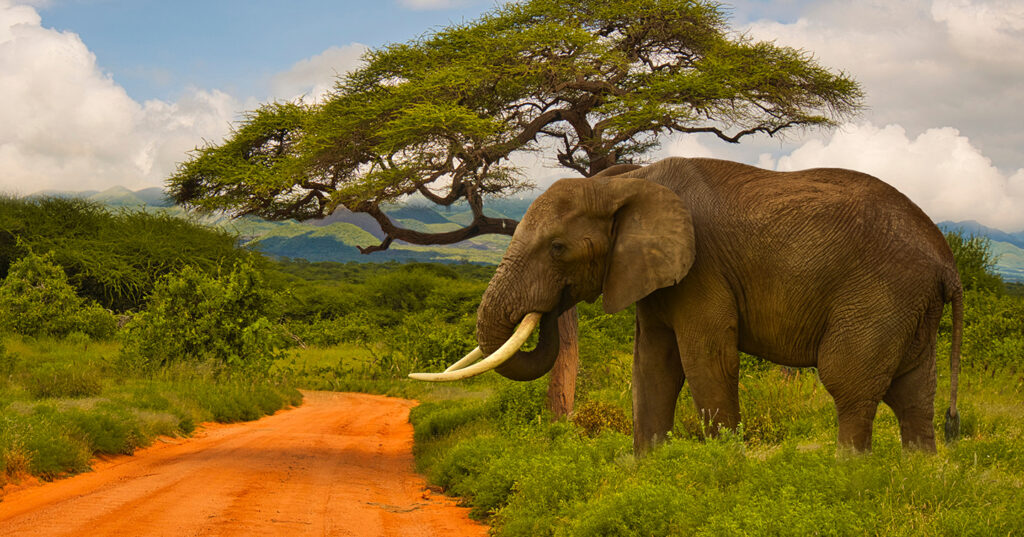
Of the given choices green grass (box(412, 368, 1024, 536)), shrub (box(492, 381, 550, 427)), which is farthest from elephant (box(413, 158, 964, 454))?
shrub (box(492, 381, 550, 427))

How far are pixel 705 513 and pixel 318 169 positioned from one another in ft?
33.5

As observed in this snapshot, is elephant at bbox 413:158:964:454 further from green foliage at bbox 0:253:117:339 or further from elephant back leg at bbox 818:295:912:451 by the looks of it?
green foliage at bbox 0:253:117:339

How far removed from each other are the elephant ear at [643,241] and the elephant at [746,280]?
0.01 metres

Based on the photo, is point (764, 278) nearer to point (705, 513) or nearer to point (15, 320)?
point (705, 513)

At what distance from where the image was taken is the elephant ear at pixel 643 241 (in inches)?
254

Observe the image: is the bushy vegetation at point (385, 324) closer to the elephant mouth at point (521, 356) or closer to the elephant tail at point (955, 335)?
the elephant mouth at point (521, 356)

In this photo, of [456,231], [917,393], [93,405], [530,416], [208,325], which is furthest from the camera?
[208,325]

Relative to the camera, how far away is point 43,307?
2620 cm

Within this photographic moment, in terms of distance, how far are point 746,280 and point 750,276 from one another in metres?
0.05

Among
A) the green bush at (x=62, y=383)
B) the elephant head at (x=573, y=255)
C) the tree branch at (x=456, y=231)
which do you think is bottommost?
the green bush at (x=62, y=383)

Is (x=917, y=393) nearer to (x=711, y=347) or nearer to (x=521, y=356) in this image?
(x=711, y=347)

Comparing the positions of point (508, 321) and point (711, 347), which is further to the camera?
point (508, 321)

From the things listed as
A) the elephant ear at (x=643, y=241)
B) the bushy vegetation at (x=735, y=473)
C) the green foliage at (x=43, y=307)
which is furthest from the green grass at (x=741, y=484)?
the green foliage at (x=43, y=307)

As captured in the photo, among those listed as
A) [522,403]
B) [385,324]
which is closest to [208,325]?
[522,403]
